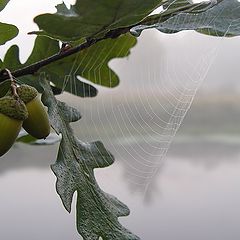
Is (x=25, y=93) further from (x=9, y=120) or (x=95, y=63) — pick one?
(x=95, y=63)

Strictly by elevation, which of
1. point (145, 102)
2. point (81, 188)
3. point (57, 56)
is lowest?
point (81, 188)

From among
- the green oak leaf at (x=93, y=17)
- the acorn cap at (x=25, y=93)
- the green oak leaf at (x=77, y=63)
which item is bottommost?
the acorn cap at (x=25, y=93)

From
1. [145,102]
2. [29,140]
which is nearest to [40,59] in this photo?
[29,140]

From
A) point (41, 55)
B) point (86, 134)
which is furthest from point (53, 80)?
point (86, 134)

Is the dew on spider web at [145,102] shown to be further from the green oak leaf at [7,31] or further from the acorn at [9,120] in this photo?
the acorn at [9,120]

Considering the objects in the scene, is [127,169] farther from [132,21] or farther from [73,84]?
[132,21]

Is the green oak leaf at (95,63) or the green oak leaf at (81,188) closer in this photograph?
the green oak leaf at (81,188)

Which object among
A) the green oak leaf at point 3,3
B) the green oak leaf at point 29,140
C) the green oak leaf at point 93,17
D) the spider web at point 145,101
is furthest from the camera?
the spider web at point 145,101

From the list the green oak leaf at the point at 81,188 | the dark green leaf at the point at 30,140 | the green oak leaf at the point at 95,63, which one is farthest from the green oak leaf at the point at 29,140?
the green oak leaf at the point at 81,188

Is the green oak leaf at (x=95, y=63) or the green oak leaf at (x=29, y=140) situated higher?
the green oak leaf at (x=95, y=63)
